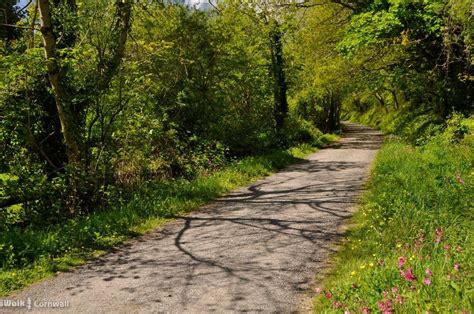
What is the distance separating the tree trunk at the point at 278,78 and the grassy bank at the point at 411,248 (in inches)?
479

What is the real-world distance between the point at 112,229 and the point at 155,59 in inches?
334

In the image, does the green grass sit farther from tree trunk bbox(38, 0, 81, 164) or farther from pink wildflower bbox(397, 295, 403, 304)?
pink wildflower bbox(397, 295, 403, 304)

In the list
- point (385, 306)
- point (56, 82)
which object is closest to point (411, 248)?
point (385, 306)

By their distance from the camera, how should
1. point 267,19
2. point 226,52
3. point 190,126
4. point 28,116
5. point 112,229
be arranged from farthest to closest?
1. point 267,19
2. point 226,52
3. point 190,126
4. point 28,116
5. point 112,229

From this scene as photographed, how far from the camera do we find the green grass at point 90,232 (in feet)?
20.0

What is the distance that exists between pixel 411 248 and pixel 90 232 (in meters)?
5.40

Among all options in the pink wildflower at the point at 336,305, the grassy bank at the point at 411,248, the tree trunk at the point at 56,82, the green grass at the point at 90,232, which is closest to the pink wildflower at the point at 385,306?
the grassy bank at the point at 411,248

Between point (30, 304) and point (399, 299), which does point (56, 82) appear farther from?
point (399, 299)

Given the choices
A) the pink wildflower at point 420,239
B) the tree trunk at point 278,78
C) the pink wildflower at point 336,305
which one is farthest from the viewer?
the tree trunk at point 278,78

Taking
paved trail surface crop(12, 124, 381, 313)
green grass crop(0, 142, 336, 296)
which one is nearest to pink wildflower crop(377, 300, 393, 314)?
paved trail surface crop(12, 124, 381, 313)

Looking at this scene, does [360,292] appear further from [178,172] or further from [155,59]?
[155,59]

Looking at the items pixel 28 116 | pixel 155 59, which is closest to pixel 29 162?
pixel 28 116

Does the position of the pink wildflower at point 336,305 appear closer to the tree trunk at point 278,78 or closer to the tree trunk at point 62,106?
the tree trunk at point 62,106

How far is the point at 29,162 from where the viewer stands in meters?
9.55
